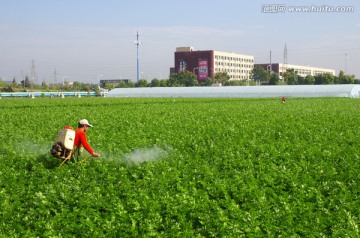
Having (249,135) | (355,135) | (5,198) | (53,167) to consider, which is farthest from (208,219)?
(355,135)

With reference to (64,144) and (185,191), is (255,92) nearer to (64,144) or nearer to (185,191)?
(64,144)

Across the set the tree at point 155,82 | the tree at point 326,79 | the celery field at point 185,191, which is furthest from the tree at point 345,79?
Result: the celery field at point 185,191

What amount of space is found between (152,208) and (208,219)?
3.37 ft

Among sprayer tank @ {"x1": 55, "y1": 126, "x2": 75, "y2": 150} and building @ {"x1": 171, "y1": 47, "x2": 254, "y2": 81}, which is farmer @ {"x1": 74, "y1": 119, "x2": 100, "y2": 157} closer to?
sprayer tank @ {"x1": 55, "y1": 126, "x2": 75, "y2": 150}

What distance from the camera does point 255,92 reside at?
73688 mm

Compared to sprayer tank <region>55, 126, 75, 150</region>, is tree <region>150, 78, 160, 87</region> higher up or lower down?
higher up

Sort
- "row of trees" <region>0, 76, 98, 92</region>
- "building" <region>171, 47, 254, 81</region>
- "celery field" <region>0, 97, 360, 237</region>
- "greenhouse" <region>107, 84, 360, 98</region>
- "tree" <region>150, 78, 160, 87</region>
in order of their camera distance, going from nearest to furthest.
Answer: "celery field" <region>0, 97, 360, 237</region> → "greenhouse" <region>107, 84, 360, 98</region> → "row of trees" <region>0, 76, 98, 92</region> → "tree" <region>150, 78, 160, 87</region> → "building" <region>171, 47, 254, 81</region>

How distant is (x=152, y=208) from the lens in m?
8.50

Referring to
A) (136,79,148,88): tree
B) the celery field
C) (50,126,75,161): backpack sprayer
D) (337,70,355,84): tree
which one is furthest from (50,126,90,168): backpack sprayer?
(337,70,355,84): tree

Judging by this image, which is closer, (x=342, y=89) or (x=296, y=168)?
(x=296, y=168)

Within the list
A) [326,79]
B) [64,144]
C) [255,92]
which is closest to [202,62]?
[326,79]

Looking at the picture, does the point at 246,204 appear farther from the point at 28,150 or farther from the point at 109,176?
the point at 28,150

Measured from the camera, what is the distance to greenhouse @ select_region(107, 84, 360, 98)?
67625 mm

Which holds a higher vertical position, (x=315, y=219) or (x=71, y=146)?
(x=71, y=146)
